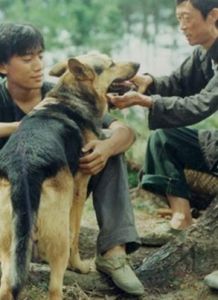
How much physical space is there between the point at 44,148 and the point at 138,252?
62.8 inches

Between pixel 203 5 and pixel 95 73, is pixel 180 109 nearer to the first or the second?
pixel 95 73

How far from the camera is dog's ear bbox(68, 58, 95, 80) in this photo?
4.25 metres

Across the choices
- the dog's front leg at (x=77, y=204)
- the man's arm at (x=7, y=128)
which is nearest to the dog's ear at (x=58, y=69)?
the man's arm at (x=7, y=128)

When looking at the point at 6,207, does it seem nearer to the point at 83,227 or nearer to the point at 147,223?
the point at 83,227

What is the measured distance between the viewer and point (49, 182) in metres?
3.72

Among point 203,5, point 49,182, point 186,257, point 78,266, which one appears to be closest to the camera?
point 49,182

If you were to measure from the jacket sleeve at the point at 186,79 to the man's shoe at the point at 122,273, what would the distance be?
1495 millimetres

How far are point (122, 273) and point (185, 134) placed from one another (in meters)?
1.46

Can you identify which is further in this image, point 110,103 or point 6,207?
point 110,103

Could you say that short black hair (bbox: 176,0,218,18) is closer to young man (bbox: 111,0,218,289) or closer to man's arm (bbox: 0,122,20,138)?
young man (bbox: 111,0,218,289)

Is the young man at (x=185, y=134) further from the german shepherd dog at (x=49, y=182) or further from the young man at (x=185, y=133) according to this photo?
the german shepherd dog at (x=49, y=182)

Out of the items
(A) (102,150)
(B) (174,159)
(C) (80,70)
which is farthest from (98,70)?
(B) (174,159)

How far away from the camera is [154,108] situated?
444 centimetres

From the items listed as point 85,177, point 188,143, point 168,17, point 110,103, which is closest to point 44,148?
point 85,177
